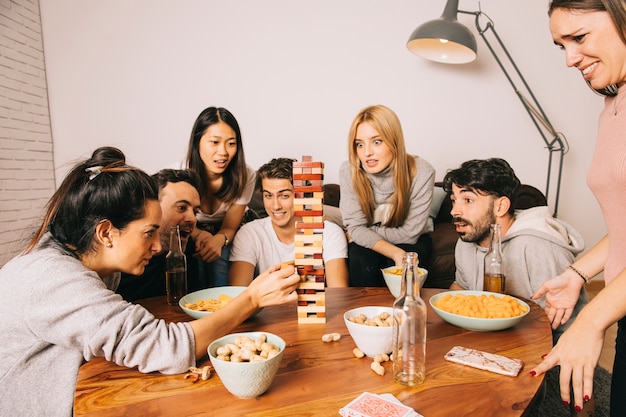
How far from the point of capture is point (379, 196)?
259 centimetres

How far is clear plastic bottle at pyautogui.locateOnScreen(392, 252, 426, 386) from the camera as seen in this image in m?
0.88

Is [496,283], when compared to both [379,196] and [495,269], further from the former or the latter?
[379,196]

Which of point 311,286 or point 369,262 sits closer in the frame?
point 311,286

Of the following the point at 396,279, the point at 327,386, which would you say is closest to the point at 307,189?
the point at 396,279

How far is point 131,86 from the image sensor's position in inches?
142

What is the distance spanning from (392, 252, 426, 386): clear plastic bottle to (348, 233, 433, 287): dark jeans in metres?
1.60

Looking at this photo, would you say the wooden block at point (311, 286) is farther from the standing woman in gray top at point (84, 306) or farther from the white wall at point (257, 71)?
the white wall at point (257, 71)

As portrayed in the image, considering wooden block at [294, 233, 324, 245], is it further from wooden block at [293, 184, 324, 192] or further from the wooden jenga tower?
wooden block at [293, 184, 324, 192]

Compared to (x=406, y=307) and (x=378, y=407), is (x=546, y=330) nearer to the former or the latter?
(x=406, y=307)

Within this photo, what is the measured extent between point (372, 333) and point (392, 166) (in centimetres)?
168

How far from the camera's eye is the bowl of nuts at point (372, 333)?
0.94m

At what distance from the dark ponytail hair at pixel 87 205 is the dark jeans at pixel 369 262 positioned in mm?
1584

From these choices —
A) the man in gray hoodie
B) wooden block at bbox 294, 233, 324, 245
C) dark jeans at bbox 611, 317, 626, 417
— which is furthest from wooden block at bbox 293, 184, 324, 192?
→ the man in gray hoodie

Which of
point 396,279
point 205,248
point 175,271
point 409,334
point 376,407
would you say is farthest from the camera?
point 205,248
